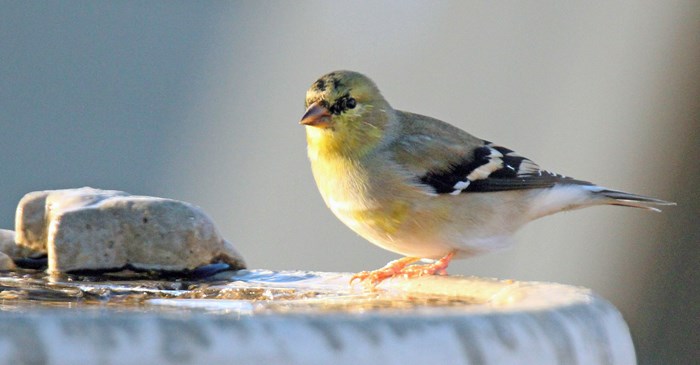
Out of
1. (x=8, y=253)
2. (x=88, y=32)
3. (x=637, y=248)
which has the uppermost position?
(x=88, y=32)

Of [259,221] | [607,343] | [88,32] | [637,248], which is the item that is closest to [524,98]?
[637,248]

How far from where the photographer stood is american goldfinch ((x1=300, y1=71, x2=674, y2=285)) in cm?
275

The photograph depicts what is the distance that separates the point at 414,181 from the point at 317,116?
1.11 ft

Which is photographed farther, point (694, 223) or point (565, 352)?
point (694, 223)

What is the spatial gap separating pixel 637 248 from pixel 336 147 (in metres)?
3.51

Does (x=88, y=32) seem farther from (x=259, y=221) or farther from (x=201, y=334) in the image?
(x=201, y=334)

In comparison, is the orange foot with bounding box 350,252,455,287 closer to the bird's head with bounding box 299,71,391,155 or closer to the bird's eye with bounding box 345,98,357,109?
the bird's head with bounding box 299,71,391,155

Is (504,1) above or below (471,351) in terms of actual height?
above

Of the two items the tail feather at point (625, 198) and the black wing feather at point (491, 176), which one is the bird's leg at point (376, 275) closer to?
the black wing feather at point (491, 176)

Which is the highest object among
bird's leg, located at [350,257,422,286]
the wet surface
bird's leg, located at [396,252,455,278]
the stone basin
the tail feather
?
the stone basin

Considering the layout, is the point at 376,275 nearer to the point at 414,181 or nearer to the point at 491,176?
the point at 414,181

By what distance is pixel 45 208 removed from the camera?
2.31 meters

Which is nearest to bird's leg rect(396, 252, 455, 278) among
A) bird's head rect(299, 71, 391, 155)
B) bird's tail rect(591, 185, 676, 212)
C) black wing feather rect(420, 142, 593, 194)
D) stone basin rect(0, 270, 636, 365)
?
black wing feather rect(420, 142, 593, 194)

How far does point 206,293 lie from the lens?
6.05 ft
